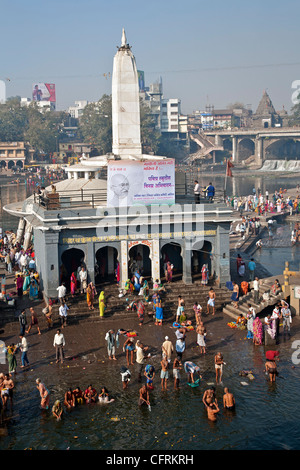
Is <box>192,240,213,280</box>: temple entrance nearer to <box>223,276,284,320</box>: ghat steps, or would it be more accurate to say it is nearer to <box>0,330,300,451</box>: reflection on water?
<box>223,276,284,320</box>: ghat steps

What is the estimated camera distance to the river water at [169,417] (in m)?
13.2

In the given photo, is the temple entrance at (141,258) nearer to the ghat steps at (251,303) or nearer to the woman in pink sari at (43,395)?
the ghat steps at (251,303)

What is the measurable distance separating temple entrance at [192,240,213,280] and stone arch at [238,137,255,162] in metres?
97.1

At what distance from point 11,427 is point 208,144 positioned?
11578 centimetres

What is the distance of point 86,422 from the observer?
14.1 meters

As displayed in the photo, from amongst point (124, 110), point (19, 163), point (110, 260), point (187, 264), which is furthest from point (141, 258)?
point (19, 163)

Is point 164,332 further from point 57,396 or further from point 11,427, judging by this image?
point 11,427

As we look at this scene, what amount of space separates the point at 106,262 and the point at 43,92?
6051 inches

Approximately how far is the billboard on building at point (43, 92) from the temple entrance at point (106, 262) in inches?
6004

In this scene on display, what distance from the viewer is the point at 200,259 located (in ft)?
81.3

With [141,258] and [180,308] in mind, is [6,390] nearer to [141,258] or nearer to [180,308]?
[180,308]

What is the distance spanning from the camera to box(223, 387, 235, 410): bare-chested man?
14445 mm

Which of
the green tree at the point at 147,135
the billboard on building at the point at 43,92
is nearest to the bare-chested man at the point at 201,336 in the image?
the green tree at the point at 147,135
